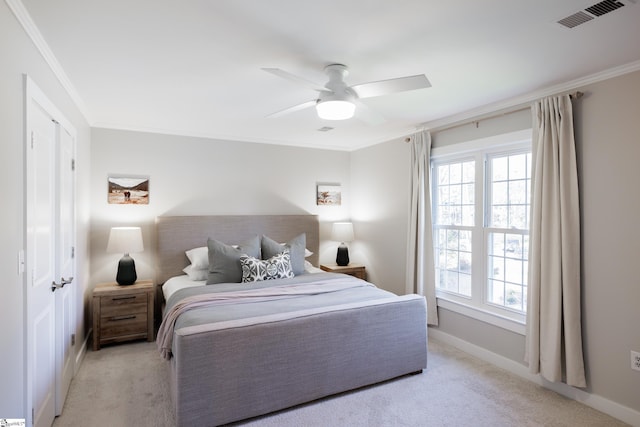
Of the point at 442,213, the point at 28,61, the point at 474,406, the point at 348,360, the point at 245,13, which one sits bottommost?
the point at 474,406

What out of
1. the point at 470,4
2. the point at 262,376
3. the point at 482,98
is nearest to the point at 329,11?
the point at 470,4

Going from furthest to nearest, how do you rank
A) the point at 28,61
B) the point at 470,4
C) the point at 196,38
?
the point at 196,38 → the point at 28,61 → the point at 470,4

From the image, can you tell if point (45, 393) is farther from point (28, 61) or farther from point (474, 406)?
point (474, 406)

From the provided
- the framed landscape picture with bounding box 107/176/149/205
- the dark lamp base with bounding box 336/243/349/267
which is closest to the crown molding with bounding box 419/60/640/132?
the dark lamp base with bounding box 336/243/349/267

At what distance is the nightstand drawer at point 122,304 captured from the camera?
357 cm

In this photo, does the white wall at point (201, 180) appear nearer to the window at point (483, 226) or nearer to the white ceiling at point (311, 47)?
the white ceiling at point (311, 47)

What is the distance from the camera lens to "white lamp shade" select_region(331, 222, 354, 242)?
5.00 meters

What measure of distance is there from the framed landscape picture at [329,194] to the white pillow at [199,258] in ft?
6.16

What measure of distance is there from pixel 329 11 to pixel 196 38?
32.4 inches

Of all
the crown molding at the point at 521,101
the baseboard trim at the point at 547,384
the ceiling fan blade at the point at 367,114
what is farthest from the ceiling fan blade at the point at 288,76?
the baseboard trim at the point at 547,384

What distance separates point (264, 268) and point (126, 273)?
1.52 m

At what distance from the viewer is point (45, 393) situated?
2.16 m

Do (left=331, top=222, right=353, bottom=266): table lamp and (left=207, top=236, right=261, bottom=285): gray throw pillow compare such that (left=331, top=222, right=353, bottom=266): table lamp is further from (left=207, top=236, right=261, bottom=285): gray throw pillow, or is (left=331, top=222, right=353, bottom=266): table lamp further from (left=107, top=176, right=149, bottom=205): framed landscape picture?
(left=107, top=176, right=149, bottom=205): framed landscape picture

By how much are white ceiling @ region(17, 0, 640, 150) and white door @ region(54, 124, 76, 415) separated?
23.8 inches
